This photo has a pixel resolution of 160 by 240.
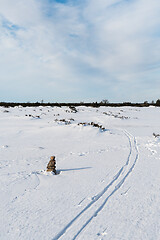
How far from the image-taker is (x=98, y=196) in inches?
99.0

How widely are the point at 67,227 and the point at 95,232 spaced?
13.2 inches

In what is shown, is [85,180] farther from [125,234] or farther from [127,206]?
[125,234]

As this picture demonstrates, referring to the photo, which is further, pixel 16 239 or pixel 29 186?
pixel 29 186

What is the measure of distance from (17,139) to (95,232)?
5317 mm

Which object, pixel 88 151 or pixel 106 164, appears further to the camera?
pixel 88 151

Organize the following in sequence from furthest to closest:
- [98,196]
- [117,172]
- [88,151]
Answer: [88,151] < [117,172] < [98,196]

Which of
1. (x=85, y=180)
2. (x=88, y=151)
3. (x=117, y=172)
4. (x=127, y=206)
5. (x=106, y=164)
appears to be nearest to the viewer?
(x=127, y=206)

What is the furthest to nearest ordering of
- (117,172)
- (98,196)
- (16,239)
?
1. (117,172)
2. (98,196)
3. (16,239)

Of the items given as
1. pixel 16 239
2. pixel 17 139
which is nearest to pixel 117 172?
pixel 16 239

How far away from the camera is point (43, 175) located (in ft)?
10.7

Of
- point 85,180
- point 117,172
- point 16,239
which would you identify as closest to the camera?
point 16,239

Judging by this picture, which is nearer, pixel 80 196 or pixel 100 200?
pixel 100 200

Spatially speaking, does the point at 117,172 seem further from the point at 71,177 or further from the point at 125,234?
the point at 125,234

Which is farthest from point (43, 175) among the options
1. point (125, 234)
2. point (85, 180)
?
point (125, 234)
